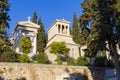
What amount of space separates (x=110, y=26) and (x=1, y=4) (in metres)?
9.28

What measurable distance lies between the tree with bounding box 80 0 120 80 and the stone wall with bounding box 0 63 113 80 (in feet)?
10.8

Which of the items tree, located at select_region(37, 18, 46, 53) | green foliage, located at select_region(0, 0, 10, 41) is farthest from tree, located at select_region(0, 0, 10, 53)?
tree, located at select_region(37, 18, 46, 53)

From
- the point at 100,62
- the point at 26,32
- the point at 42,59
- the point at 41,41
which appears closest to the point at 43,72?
the point at 42,59

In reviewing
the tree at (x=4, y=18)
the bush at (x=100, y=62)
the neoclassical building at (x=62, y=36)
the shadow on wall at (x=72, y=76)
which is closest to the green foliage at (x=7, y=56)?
the tree at (x=4, y=18)

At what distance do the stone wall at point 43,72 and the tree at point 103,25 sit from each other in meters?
3.30

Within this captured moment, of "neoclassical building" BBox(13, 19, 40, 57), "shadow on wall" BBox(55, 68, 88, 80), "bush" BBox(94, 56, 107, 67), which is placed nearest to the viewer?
"shadow on wall" BBox(55, 68, 88, 80)

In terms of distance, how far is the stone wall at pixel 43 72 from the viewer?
19234 mm

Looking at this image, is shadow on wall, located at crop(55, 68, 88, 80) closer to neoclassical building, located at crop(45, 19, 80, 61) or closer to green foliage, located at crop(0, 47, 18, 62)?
green foliage, located at crop(0, 47, 18, 62)

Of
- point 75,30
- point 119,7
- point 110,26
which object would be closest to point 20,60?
point 110,26

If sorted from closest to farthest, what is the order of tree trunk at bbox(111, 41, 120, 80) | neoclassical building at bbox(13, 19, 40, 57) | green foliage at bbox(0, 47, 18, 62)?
tree trunk at bbox(111, 41, 120, 80)
green foliage at bbox(0, 47, 18, 62)
neoclassical building at bbox(13, 19, 40, 57)

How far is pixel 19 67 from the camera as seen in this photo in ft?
65.1

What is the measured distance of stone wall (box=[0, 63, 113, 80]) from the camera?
19.2 meters

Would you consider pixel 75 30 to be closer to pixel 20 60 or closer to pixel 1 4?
pixel 20 60

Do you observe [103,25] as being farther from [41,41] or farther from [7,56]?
[41,41]
